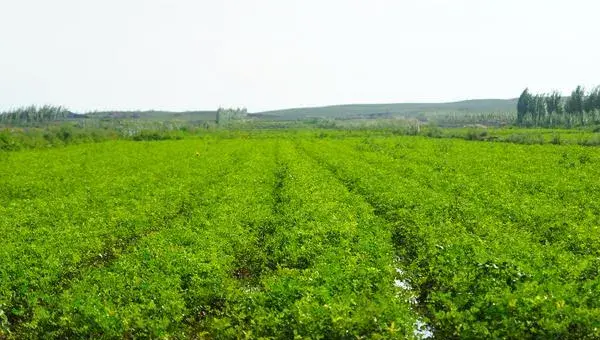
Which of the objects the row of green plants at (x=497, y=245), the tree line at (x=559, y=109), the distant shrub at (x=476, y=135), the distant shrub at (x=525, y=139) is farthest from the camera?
the tree line at (x=559, y=109)

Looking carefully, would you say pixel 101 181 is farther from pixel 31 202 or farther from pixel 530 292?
pixel 530 292

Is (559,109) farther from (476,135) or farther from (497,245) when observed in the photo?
(497,245)

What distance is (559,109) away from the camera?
445ft

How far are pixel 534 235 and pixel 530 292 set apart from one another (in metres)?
6.95

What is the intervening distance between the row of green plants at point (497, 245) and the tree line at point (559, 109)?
4116 inches

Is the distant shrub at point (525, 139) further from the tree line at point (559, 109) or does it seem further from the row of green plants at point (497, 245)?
the tree line at point (559, 109)

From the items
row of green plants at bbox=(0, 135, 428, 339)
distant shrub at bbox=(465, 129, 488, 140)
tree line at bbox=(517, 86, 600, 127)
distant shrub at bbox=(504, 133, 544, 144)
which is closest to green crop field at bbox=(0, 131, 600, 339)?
row of green plants at bbox=(0, 135, 428, 339)

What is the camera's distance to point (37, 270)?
42.1 feet

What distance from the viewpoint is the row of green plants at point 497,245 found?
9180 mm

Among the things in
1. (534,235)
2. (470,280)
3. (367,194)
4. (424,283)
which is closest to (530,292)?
(470,280)

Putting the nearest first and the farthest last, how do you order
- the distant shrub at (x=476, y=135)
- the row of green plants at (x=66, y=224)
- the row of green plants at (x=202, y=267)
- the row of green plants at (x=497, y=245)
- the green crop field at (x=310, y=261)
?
the row of green plants at (x=497, y=245) → the green crop field at (x=310, y=261) → the row of green plants at (x=202, y=267) → the row of green plants at (x=66, y=224) → the distant shrub at (x=476, y=135)

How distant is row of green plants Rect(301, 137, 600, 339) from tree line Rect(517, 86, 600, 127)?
4116 inches

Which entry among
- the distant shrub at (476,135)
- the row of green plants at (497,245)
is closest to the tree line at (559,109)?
the distant shrub at (476,135)

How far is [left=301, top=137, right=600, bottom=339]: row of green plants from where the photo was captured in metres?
9.18
